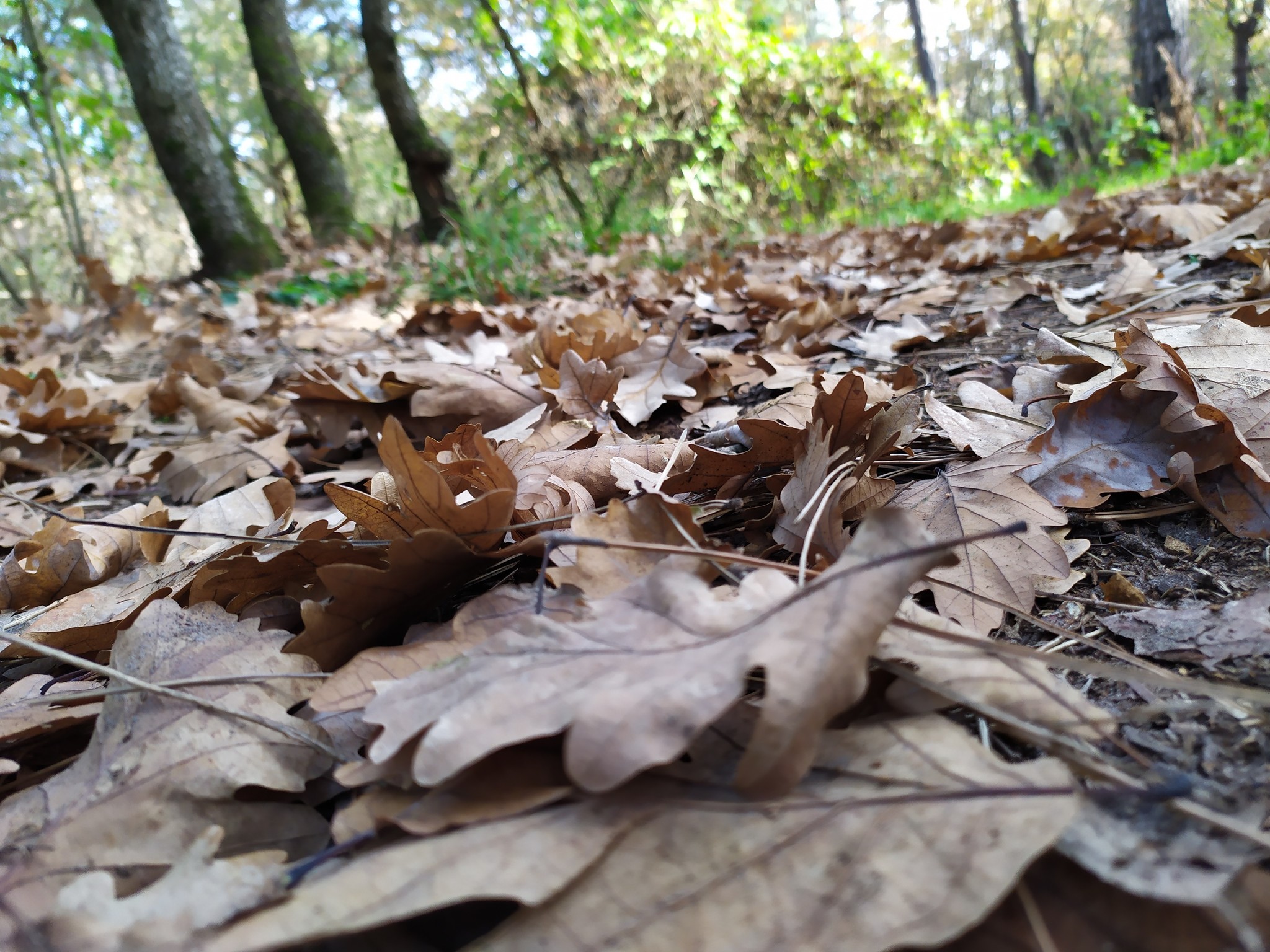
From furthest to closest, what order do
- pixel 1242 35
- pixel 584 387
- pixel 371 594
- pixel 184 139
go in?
pixel 1242 35 < pixel 184 139 < pixel 584 387 < pixel 371 594

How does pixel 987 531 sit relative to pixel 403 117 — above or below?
below

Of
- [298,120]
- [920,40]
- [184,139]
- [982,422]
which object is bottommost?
[982,422]

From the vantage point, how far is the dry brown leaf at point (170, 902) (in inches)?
21.1

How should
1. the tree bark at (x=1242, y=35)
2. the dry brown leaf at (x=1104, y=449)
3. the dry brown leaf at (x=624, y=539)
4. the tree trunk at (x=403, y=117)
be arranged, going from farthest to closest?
1. the tree bark at (x=1242, y=35)
2. the tree trunk at (x=403, y=117)
3. the dry brown leaf at (x=1104, y=449)
4. the dry brown leaf at (x=624, y=539)

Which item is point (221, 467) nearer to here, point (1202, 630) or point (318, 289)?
point (1202, 630)

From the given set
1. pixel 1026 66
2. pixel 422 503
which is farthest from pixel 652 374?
pixel 1026 66

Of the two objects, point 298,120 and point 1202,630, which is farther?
point 298,120

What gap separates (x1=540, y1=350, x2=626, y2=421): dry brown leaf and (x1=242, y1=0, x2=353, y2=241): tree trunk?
7359mm

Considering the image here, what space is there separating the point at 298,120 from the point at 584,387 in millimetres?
8434

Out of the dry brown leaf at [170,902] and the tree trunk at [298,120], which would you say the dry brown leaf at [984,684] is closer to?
the dry brown leaf at [170,902]

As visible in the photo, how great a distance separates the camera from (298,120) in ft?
27.0

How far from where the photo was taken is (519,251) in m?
4.13

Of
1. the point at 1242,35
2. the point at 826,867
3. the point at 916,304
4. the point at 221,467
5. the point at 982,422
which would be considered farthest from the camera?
the point at 1242,35

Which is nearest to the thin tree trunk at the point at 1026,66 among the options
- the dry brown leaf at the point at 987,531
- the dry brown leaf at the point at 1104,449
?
the dry brown leaf at the point at 1104,449
